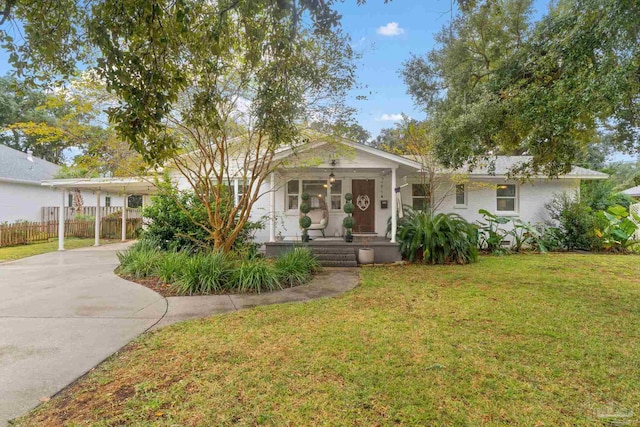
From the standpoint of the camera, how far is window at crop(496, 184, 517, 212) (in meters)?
13.2

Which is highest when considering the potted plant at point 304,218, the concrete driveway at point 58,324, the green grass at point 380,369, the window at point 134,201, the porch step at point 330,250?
the window at point 134,201

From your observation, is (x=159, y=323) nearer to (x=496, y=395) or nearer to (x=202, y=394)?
(x=202, y=394)

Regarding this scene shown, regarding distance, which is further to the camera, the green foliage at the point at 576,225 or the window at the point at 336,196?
the green foliage at the point at 576,225

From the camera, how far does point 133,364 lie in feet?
10.9

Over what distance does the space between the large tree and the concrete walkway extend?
473cm

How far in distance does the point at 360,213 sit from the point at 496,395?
8.98m

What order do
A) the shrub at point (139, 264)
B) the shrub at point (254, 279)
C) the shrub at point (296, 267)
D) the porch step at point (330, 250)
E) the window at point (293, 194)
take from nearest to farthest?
the shrub at point (254, 279)
the shrub at point (296, 267)
the shrub at point (139, 264)
the porch step at point (330, 250)
the window at point (293, 194)

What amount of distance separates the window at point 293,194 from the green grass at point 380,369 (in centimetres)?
630

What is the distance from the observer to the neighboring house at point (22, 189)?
15.4 metres

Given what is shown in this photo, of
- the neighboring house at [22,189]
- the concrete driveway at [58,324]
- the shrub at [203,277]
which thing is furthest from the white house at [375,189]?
the neighboring house at [22,189]

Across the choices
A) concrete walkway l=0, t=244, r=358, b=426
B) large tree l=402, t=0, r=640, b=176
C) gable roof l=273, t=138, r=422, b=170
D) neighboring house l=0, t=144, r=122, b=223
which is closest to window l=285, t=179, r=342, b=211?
gable roof l=273, t=138, r=422, b=170

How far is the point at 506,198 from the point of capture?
43.2 ft

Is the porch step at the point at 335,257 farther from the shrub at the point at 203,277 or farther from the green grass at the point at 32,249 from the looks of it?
the green grass at the point at 32,249

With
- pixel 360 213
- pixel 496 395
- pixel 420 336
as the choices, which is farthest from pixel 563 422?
pixel 360 213
